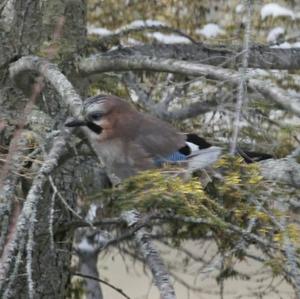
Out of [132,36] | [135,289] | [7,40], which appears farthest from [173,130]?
[135,289]

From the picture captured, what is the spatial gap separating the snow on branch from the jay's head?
26cm

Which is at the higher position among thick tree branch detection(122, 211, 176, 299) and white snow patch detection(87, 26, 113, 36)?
white snow patch detection(87, 26, 113, 36)

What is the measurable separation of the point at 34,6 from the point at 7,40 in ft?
0.84

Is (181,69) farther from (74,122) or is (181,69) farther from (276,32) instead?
(276,32)

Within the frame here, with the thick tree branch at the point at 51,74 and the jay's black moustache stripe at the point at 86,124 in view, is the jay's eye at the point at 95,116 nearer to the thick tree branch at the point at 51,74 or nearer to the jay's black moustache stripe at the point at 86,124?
the jay's black moustache stripe at the point at 86,124

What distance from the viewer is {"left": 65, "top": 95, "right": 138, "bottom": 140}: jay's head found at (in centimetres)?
427

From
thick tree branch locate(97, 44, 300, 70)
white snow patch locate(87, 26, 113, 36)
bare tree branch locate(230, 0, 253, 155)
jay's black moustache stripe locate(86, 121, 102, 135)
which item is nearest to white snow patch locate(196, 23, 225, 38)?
white snow patch locate(87, 26, 113, 36)

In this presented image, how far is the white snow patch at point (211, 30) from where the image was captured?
621 centimetres

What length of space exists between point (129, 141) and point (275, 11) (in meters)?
1.97

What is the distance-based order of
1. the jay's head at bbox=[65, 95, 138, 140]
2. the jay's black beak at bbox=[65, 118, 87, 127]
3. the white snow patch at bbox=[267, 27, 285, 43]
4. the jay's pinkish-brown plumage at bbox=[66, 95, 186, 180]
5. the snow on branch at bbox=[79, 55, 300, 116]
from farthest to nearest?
the white snow patch at bbox=[267, 27, 285, 43]
the jay's pinkish-brown plumage at bbox=[66, 95, 186, 180]
the jay's head at bbox=[65, 95, 138, 140]
the jay's black beak at bbox=[65, 118, 87, 127]
the snow on branch at bbox=[79, 55, 300, 116]

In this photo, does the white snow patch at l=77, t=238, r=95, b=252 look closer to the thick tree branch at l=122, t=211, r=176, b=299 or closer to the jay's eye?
the jay's eye

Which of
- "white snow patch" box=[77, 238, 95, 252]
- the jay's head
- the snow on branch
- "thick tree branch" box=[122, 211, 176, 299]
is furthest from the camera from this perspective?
"white snow patch" box=[77, 238, 95, 252]

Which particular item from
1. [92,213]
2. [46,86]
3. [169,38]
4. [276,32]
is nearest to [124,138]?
[46,86]

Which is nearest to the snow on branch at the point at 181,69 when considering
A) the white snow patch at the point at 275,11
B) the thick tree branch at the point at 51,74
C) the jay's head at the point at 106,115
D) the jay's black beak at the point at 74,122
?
the jay's head at the point at 106,115
